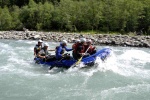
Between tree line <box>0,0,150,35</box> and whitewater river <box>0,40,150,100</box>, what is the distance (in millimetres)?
28555

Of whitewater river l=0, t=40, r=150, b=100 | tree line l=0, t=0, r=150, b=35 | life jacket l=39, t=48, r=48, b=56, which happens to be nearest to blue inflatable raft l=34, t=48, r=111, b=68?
whitewater river l=0, t=40, r=150, b=100

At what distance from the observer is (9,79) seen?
15.7 metres

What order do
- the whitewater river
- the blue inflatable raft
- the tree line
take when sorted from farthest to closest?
the tree line < the blue inflatable raft < the whitewater river

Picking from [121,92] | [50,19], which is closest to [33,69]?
[121,92]

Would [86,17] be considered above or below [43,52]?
above

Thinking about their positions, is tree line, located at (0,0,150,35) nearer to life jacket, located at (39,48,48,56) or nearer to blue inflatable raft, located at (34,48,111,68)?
life jacket, located at (39,48,48,56)

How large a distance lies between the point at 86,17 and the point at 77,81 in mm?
36345

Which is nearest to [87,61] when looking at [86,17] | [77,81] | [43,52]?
[77,81]

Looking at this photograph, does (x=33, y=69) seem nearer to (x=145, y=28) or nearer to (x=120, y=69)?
(x=120, y=69)

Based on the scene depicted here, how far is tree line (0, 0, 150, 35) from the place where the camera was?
48.2 metres

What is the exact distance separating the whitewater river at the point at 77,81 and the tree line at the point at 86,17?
28.6 meters

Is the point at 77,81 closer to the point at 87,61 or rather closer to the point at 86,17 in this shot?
the point at 87,61

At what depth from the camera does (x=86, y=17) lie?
51.2m

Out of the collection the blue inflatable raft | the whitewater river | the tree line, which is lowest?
the whitewater river
